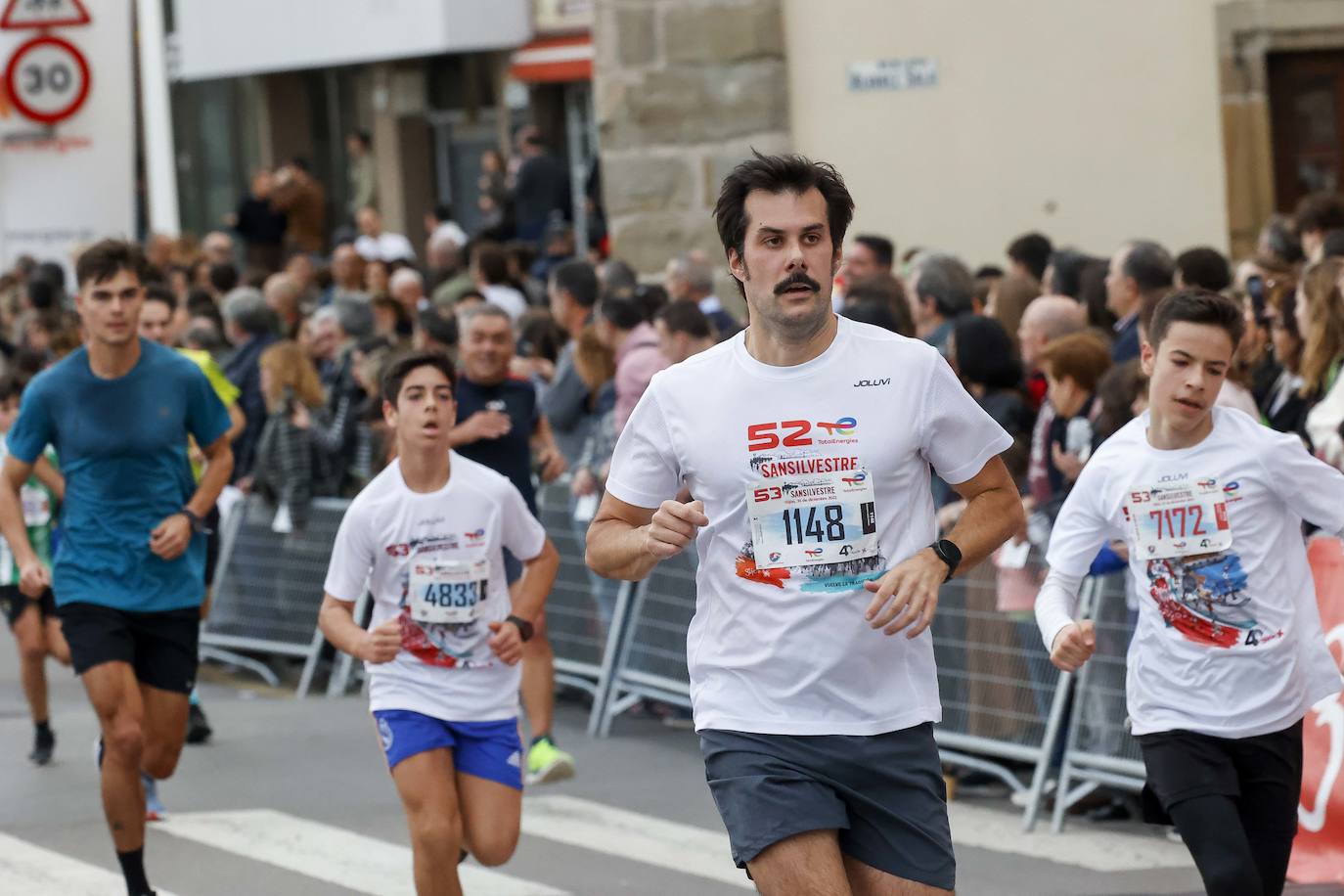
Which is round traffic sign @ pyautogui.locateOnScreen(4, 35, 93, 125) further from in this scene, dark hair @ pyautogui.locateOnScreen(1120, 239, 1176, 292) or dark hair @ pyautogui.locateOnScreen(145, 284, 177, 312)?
dark hair @ pyautogui.locateOnScreen(1120, 239, 1176, 292)

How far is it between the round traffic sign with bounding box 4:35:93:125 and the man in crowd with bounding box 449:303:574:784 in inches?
435

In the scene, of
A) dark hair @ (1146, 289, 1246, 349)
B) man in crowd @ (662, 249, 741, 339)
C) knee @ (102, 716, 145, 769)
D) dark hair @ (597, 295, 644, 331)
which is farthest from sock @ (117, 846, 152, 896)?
man in crowd @ (662, 249, 741, 339)

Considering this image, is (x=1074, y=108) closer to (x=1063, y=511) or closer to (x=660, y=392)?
(x=1063, y=511)

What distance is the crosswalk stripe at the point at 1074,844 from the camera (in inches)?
329

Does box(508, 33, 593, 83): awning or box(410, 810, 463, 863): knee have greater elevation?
box(508, 33, 593, 83): awning

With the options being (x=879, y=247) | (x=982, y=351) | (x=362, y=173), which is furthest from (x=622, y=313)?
(x=362, y=173)

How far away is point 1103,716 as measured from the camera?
880 centimetres

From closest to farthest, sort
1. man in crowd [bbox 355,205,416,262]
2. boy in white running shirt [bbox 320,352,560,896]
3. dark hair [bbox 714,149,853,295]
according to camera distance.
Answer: dark hair [bbox 714,149,853,295]
boy in white running shirt [bbox 320,352,560,896]
man in crowd [bbox 355,205,416,262]

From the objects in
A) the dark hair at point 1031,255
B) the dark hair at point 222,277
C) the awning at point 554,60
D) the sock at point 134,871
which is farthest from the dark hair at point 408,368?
the awning at point 554,60

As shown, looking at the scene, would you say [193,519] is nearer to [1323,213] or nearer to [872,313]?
[872,313]

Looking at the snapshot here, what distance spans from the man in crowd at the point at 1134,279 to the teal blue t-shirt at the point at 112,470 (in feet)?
13.2

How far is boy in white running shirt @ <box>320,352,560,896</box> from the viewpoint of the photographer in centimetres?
716

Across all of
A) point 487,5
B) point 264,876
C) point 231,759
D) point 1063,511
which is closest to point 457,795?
point 264,876

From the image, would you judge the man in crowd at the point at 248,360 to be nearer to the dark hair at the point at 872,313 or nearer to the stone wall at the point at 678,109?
the stone wall at the point at 678,109
